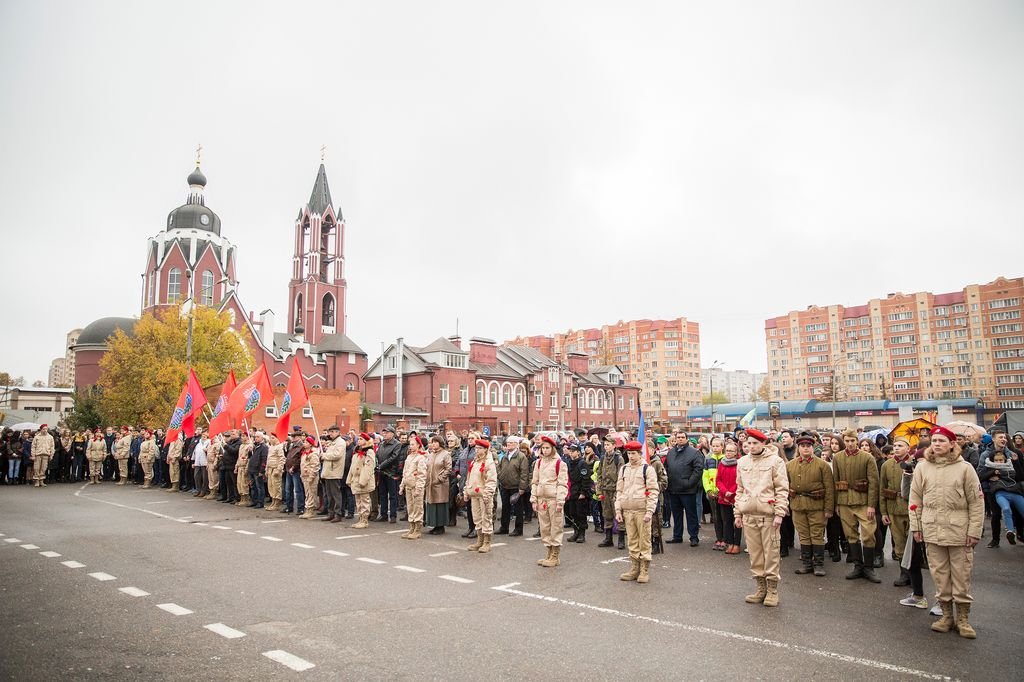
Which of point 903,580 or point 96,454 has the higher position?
point 96,454

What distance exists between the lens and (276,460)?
17.2 m

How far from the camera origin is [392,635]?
6270 mm

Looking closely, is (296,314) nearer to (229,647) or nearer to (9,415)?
(9,415)

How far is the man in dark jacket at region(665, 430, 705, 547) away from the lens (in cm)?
1209

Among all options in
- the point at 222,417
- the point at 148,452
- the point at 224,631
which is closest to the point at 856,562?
the point at 224,631

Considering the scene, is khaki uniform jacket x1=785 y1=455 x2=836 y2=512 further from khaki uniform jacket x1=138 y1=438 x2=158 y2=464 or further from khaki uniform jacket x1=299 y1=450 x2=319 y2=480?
khaki uniform jacket x1=138 y1=438 x2=158 y2=464

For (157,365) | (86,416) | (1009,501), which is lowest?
(1009,501)

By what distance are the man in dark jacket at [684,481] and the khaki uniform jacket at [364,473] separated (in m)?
6.56

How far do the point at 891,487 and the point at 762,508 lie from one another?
2.77 m

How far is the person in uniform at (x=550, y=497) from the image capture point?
402 inches

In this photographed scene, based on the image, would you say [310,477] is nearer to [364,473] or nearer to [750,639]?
[364,473]

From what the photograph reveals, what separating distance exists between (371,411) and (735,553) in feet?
150

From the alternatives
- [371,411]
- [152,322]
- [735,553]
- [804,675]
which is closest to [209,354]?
[152,322]

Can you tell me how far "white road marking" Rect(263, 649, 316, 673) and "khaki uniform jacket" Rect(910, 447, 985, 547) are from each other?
650cm
